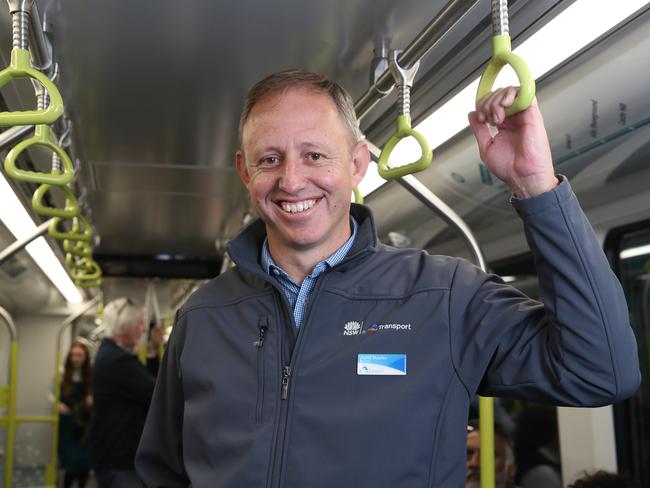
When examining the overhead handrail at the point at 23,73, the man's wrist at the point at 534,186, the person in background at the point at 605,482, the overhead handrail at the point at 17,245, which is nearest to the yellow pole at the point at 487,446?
the person in background at the point at 605,482

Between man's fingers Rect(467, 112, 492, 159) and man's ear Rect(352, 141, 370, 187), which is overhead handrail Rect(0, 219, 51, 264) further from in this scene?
man's fingers Rect(467, 112, 492, 159)

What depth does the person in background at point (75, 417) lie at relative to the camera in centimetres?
831

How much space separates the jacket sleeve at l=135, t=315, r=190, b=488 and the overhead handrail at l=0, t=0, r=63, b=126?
1.98ft

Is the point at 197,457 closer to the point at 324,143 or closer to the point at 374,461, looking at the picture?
the point at 374,461

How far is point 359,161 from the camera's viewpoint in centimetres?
191

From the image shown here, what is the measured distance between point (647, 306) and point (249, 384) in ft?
8.05

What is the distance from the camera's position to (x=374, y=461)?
4.85ft

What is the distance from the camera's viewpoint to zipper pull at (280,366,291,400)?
5.02 feet

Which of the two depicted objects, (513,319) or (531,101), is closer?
(531,101)

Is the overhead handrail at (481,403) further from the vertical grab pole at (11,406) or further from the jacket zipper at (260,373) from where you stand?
the vertical grab pole at (11,406)

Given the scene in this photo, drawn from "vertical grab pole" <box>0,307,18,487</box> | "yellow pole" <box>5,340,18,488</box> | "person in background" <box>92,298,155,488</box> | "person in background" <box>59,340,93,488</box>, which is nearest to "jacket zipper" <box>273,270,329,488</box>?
"person in background" <box>92,298,155,488</box>

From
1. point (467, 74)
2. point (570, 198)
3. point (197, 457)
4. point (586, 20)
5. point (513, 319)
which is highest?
point (467, 74)

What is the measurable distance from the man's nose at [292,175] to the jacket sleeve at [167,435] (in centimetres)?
48

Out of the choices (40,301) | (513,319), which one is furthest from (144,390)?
(40,301)
